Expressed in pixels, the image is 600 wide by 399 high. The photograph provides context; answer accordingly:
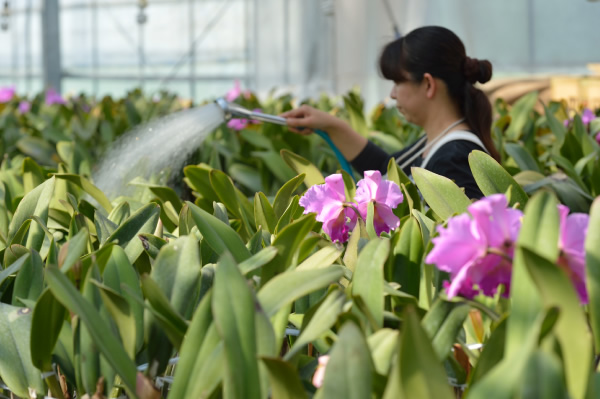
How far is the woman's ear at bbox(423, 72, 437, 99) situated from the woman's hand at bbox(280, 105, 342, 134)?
235 millimetres

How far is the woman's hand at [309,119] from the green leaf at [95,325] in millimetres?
1329

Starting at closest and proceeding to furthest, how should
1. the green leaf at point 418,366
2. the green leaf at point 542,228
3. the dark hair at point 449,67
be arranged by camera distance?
the green leaf at point 418,366, the green leaf at point 542,228, the dark hair at point 449,67

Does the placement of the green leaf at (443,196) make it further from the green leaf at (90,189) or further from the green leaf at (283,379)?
the green leaf at (90,189)

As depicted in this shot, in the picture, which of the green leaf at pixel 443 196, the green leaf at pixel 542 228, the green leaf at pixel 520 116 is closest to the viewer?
the green leaf at pixel 542 228

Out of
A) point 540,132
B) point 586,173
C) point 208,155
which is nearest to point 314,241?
point 586,173

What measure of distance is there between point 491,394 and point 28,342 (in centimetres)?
49

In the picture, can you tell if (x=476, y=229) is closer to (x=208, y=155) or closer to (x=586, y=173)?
(x=586, y=173)

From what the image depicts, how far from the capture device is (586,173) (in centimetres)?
176

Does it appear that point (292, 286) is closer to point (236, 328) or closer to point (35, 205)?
point (236, 328)

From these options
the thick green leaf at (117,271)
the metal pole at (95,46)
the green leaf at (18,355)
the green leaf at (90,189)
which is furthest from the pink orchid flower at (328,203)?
the metal pole at (95,46)

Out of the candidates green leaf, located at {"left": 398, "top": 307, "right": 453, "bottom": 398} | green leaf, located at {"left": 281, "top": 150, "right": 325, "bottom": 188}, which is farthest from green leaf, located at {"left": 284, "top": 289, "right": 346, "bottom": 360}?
green leaf, located at {"left": 281, "top": 150, "right": 325, "bottom": 188}

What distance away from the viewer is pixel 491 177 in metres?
1.02

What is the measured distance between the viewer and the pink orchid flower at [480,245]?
64cm

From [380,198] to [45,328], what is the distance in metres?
0.43
